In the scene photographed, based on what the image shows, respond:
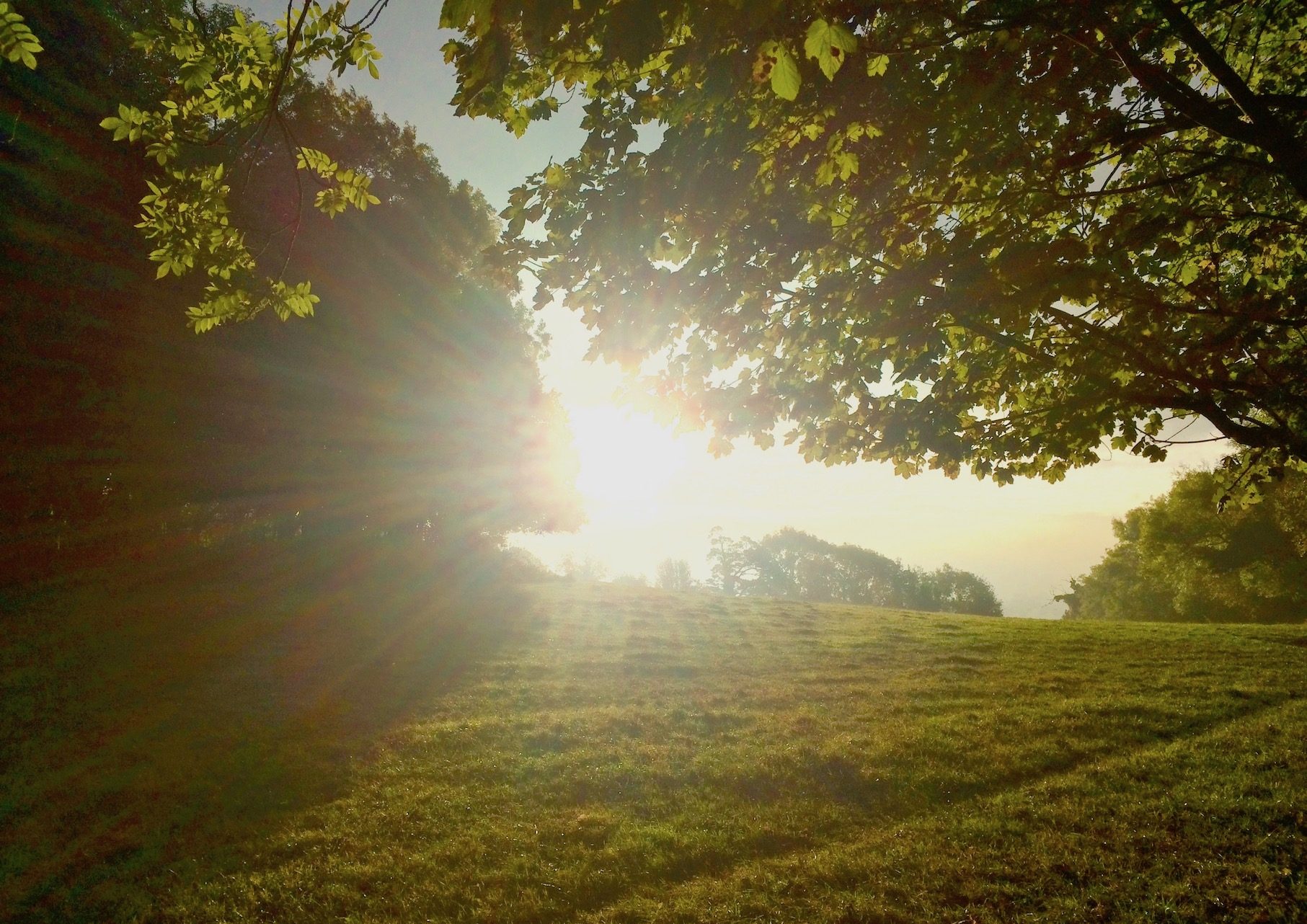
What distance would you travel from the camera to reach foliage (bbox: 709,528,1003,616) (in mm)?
107375

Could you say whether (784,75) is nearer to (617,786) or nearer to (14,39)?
(14,39)

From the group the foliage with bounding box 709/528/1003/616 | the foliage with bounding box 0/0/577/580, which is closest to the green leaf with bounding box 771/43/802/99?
the foliage with bounding box 0/0/577/580

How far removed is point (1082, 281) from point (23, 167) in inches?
895

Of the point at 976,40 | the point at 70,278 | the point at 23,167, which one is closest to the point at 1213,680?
the point at 976,40

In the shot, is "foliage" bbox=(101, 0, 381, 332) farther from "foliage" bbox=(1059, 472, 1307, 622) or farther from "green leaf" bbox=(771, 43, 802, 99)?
"foliage" bbox=(1059, 472, 1307, 622)

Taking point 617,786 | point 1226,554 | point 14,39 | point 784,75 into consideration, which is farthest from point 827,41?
point 1226,554

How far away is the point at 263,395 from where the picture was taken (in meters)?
20.0

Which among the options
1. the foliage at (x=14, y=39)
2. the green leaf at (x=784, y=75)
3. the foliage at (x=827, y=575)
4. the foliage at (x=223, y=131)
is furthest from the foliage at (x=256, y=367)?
the foliage at (x=827, y=575)

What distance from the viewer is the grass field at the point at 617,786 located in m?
5.96

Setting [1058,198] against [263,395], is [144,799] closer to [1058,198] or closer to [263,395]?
[1058,198]

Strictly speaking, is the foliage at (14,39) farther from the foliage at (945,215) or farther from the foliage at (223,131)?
the foliage at (945,215)

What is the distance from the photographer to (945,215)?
6367 millimetres

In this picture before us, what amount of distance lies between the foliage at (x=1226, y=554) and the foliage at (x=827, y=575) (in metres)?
48.8

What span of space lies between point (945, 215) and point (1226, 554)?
215 feet
